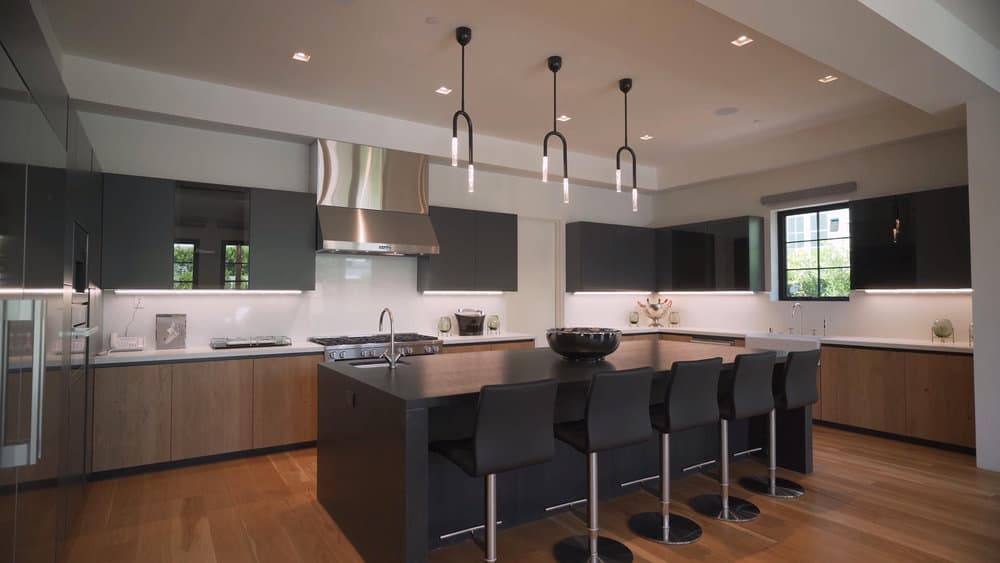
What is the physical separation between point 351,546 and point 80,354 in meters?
1.84

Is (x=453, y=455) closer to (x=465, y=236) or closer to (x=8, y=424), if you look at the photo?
(x=8, y=424)

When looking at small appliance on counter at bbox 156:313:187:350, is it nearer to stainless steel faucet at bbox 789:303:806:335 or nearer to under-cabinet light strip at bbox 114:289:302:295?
under-cabinet light strip at bbox 114:289:302:295

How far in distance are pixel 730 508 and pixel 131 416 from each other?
13.7 feet

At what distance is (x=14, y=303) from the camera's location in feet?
4.71

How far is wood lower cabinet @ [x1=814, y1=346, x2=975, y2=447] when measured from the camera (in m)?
4.43

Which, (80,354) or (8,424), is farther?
(80,354)

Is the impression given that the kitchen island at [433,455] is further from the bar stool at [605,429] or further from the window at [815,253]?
the window at [815,253]

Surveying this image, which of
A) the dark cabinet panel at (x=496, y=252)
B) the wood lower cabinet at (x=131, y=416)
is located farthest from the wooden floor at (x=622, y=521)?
the dark cabinet panel at (x=496, y=252)

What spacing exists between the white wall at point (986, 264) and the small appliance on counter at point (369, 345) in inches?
171

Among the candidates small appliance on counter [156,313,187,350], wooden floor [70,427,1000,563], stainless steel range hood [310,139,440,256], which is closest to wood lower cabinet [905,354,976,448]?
wooden floor [70,427,1000,563]

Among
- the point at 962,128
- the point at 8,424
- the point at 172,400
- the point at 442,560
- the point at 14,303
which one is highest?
the point at 962,128

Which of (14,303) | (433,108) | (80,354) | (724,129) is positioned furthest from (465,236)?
(14,303)

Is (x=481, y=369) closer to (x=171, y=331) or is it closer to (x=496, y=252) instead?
(x=171, y=331)

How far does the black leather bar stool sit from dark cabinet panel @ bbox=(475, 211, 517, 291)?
3.13m
